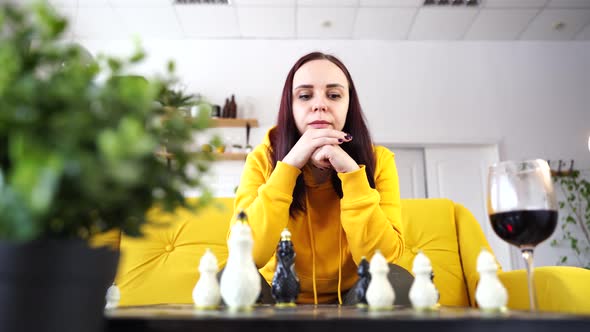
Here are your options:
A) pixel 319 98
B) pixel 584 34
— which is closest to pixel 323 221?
pixel 319 98

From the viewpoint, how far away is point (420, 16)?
4262mm

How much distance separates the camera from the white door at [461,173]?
14.4ft

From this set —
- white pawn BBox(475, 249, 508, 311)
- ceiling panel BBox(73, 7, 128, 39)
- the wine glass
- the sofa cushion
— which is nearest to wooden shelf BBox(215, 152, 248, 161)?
ceiling panel BBox(73, 7, 128, 39)

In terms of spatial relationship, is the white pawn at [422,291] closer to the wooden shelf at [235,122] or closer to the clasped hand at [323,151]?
the clasped hand at [323,151]

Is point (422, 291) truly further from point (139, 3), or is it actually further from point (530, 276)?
point (139, 3)

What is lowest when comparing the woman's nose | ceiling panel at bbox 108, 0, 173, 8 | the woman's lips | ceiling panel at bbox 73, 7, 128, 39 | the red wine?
the red wine

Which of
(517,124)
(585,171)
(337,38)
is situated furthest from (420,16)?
(585,171)

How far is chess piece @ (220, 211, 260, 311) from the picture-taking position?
1.77 ft

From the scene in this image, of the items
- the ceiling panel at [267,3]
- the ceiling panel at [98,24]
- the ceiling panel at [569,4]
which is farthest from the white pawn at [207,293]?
the ceiling panel at [569,4]

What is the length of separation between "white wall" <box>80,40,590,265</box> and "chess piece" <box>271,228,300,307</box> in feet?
11.8

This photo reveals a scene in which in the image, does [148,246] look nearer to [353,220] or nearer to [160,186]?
[353,220]

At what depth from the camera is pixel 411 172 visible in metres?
4.46

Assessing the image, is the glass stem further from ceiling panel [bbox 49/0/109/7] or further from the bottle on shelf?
ceiling panel [bbox 49/0/109/7]

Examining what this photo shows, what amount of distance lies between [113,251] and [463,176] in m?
4.41
